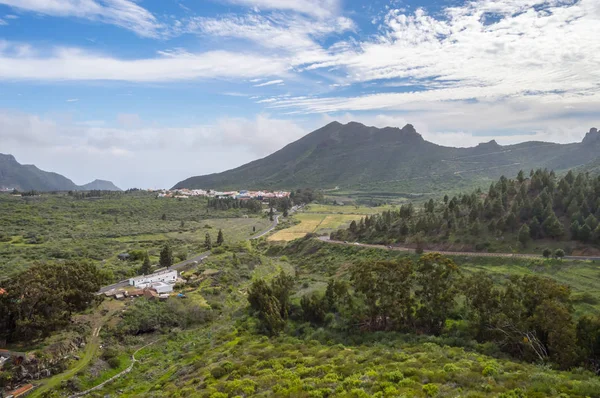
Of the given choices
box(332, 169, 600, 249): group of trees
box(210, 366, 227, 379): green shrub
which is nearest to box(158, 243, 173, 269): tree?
box(332, 169, 600, 249): group of trees

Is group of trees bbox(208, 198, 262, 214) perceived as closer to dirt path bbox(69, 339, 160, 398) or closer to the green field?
the green field

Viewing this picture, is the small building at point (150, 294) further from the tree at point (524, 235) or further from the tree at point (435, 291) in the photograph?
the tree at point (524, 235)

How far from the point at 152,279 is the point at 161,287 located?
420cm

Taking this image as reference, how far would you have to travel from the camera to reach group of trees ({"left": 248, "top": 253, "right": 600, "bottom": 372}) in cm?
1959

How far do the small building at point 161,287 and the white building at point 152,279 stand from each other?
125cm

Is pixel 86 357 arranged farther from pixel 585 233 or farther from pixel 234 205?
pixel 234 205

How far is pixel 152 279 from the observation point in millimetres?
48625

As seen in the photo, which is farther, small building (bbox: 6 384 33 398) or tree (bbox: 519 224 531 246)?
tree (bbox: 519 224 531 246)

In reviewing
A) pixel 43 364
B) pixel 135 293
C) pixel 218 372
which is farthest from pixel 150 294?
pixel 218 372

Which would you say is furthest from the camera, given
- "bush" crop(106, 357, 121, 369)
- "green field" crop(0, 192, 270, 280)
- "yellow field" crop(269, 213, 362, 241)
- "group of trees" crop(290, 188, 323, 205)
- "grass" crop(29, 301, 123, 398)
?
"group of trees" crop(290, 188, 323, 205)

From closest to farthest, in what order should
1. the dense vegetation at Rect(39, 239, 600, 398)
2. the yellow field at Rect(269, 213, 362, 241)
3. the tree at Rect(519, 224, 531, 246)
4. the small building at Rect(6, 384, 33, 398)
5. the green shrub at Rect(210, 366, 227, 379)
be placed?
the dense vegetation at Rect(39, 239, 600, 398) → the green shrub at Rect(210, 366, 227, 379) → the small building at Rect(6, 384, 33, 398) → the tree at Rect(519, 224, 531, 246) → the yellow field at Rect(269, 213, 362, 241)

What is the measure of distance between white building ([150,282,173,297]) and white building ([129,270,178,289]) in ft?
3.92

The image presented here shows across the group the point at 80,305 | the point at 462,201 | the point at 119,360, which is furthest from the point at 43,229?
the point at 462,201

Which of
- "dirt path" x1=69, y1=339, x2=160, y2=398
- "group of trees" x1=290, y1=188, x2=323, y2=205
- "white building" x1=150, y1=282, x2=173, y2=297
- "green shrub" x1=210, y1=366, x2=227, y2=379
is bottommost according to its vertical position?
"dirt path" x1=69, y1=339, x2=160, y2=398
